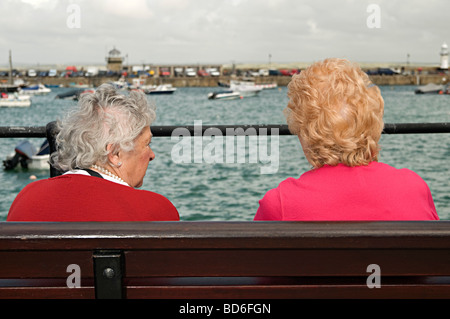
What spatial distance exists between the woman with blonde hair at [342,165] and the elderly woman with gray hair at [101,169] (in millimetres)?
391

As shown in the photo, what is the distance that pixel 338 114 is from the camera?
1.70 m

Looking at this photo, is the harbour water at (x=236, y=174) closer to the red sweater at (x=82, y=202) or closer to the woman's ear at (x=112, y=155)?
the woman's ear at (x=112, y=155)

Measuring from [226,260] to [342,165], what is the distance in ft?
1.83

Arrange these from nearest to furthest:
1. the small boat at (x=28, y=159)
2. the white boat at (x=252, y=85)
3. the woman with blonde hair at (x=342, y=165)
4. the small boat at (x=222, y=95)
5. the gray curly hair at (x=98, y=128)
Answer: the woman with blonde hair at (x=342, y=165) → the gray curly hair at (x=98, y=128) → the small boat at (x=28, y=159) → the small boat at (x=222, y=95) → the white boat at (x=252, y=85)

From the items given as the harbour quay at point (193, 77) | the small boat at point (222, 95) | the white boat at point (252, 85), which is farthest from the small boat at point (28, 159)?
the harbour quay at point (193, 77)

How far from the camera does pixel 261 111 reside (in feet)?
182

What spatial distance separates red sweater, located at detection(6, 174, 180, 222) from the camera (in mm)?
1637

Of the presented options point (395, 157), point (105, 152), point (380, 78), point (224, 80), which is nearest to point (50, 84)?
point (224, 80)

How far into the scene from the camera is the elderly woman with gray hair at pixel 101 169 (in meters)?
1.65

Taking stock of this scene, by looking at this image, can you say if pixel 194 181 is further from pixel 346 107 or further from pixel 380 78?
pixel 380 78

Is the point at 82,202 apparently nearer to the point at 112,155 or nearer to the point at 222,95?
the point at 112,155

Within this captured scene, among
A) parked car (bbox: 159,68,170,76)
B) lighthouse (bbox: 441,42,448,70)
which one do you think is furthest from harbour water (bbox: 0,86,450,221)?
parked car (bbox: 159,68,170,76)

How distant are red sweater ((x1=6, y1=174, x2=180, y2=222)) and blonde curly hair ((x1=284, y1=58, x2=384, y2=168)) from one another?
1.73ft

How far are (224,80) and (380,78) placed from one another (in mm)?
27655
